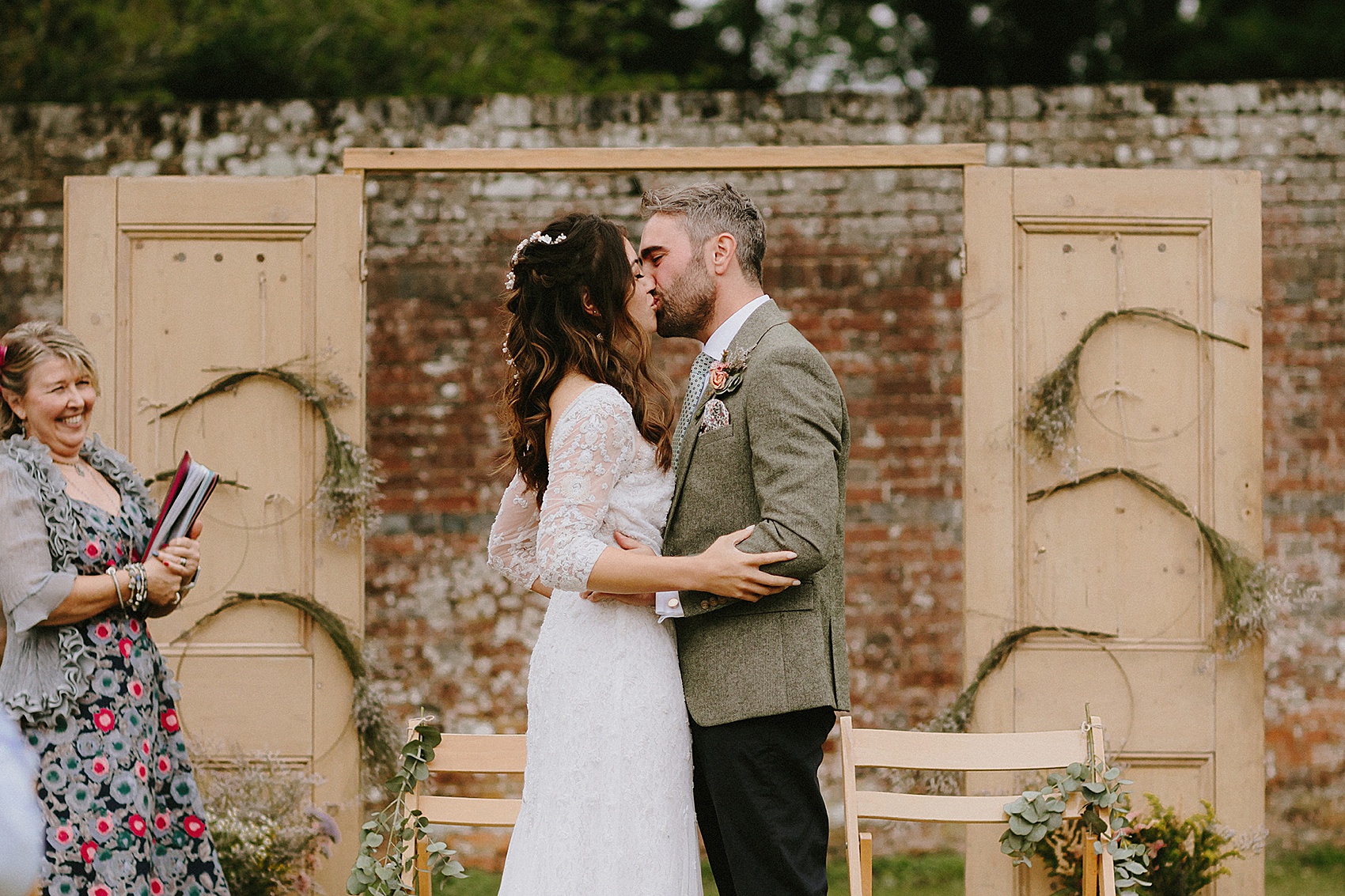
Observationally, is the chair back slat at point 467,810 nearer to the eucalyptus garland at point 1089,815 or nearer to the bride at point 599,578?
the bride at point 599,578

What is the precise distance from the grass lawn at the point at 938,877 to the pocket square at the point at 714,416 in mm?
2903

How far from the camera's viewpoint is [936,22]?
37.5 feet

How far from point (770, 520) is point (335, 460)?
1.92 metres

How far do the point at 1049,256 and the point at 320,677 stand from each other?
2552 mm

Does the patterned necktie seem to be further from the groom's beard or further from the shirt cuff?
the shirt cuff

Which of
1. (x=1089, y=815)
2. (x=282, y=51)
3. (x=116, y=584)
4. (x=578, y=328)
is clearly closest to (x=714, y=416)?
(x=578, y=328)

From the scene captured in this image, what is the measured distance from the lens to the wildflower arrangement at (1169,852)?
3.74 meters

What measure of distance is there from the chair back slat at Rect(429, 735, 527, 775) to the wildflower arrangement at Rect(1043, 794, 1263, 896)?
1562mm

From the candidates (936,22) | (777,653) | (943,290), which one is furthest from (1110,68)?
(777,653)

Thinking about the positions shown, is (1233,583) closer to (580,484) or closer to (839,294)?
(839,294)

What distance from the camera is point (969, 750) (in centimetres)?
354

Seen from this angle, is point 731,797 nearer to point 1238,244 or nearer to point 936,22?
point 1238,244

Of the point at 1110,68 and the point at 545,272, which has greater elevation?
the point at 1110,68

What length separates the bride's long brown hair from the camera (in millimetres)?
2604
